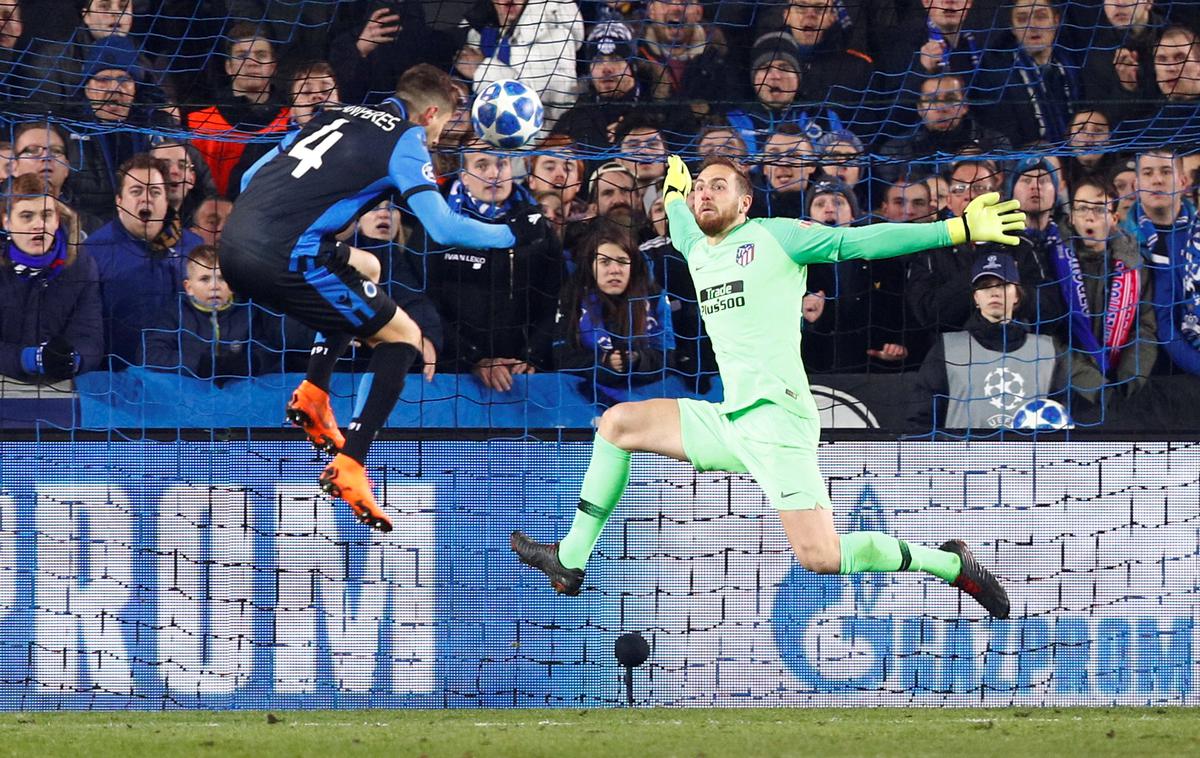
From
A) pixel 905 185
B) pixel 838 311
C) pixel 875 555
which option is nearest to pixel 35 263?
pixel 838 311

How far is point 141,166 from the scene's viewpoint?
353 inches

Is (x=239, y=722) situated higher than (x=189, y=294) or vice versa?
(x=189, y=294)

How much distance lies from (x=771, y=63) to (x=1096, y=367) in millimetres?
2445


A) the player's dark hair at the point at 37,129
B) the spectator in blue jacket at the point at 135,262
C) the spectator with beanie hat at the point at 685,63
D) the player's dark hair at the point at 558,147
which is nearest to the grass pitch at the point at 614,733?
the spectator in blue jacket at the point at 135,262

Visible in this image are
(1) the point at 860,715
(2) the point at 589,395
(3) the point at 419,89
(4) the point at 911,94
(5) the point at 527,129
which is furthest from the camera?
(4) the point at 911,94

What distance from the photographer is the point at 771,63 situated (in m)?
9.83

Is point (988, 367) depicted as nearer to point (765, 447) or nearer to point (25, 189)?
point (765, 447)

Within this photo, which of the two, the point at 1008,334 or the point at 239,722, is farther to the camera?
the point at 1008,334

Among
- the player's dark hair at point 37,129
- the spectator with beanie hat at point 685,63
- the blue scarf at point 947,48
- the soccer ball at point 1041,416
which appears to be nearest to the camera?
the soccer ball at point 1041,416

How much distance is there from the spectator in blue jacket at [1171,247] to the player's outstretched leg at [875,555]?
1.96m

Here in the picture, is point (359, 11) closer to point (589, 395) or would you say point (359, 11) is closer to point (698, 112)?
point (698, 112)

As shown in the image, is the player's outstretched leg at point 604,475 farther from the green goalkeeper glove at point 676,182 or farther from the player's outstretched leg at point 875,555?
the green goalkeeper glove at point 676,182

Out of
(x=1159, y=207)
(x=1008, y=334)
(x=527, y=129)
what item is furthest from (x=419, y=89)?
(x=1159, y=207)

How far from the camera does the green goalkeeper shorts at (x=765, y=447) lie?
7387 millimetres
